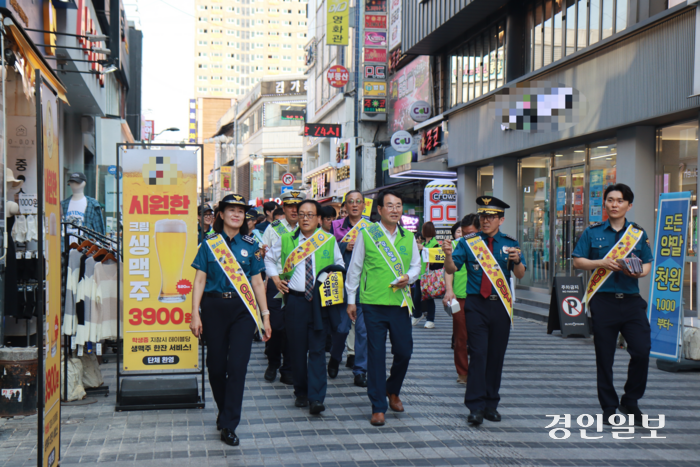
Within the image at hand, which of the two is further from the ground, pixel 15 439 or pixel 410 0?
pixel 410 0

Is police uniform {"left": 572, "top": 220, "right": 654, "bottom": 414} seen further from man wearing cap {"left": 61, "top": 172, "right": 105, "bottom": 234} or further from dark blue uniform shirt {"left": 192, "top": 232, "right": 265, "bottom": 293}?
man wearing cap {"left": 61, "top": 172, "right": 105, "bottom": 234}

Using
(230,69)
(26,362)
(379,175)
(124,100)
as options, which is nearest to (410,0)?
(379,175)

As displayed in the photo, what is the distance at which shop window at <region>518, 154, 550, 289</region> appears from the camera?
14.8m

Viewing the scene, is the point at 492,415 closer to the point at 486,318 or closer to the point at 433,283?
the point at 486,318

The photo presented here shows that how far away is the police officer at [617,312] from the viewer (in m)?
5.45

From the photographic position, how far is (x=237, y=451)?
4.83 m

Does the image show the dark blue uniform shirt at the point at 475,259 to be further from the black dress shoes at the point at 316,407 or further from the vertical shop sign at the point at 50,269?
the vertical shop sign at the point at 50,269

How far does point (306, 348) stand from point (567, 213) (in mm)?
9318

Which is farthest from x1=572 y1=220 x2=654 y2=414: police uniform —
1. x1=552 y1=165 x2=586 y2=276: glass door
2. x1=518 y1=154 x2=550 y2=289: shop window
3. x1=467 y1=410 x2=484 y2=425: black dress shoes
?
x1=518 y1=154 x2=550 y2=289: shop window

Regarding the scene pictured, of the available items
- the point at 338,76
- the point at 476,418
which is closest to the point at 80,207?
the point at 476,418

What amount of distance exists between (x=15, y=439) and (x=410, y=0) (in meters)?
18.5

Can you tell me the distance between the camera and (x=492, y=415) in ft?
18.4

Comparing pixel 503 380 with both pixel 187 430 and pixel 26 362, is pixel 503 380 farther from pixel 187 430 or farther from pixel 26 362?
pixel 26 362

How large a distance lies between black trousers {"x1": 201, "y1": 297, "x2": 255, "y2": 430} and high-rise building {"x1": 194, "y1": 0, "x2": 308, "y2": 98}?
132m
